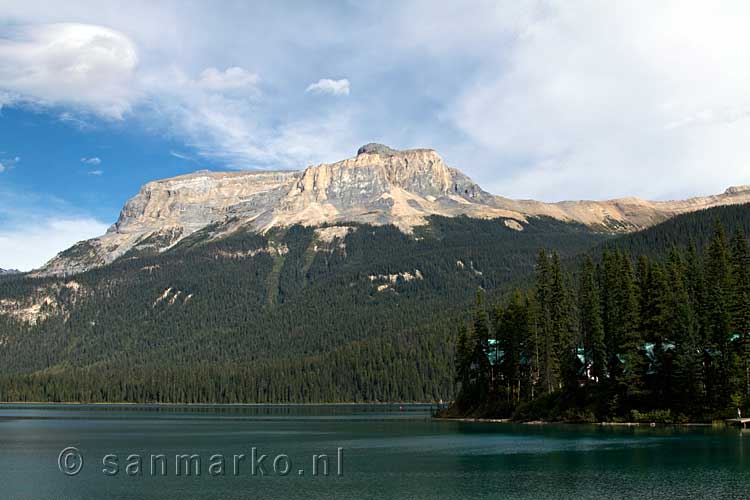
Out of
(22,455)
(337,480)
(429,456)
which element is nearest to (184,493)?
(337,480)

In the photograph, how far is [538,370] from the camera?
118938 mm

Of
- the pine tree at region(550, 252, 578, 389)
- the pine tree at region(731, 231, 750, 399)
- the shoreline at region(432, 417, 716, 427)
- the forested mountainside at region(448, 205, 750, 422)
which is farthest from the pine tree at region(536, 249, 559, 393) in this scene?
the pine tree at region(731, 231, 750, 399)

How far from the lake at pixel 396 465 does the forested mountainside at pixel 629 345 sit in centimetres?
707

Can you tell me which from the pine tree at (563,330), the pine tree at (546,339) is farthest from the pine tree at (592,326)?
the pine tree at (546,339)

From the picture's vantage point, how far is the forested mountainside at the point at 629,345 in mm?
95250

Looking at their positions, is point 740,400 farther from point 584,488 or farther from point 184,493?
point 184,493

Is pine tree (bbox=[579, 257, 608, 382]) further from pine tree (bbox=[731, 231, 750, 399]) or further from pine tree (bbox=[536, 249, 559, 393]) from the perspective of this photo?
pine tree (bbox=[731, 231, 750, 399])

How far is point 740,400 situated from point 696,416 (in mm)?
5452

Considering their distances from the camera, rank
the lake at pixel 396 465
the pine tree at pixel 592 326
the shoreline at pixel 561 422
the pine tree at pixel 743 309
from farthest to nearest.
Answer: the pine tree at pixel 592 326 → the shoreline at pixel 561 422 → the pine tree at pixel 743 309 → the lake at pixel 396 465

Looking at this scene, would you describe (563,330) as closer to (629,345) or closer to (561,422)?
(561,422)

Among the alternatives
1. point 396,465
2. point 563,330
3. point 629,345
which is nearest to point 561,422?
point 563,330

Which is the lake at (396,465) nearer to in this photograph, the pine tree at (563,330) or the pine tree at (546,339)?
the pine tree at (563,330)

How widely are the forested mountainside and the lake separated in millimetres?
7065

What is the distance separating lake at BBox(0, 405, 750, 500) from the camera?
2197 inches
